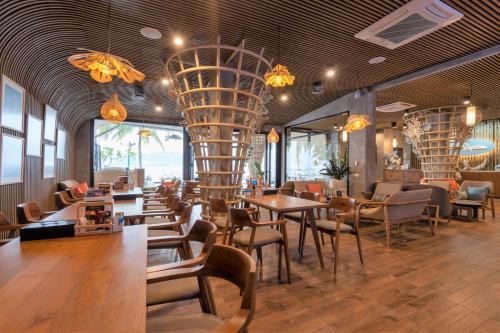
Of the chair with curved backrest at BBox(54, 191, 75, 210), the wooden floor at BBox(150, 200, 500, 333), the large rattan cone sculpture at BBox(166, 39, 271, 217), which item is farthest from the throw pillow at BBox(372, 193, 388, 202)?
the chair with curved backrest at BBox(54, 191, 75, 210)

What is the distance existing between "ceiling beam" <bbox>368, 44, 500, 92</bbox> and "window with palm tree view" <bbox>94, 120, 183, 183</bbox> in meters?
6.62

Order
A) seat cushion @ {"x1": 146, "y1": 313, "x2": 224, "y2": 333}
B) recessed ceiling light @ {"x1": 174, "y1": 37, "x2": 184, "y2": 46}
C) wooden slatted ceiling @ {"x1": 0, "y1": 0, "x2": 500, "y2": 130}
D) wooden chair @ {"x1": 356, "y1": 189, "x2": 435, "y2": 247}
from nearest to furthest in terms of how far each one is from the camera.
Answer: seat cushion @ {"x1": 146, "y1": 313, "x2": 224, "y2": 333}, wooden slatted ceiling @ {"x1": 0, "y1": 0, "x2": 500, "y2": 130}, recessed ceiling light @ {"x1": 174, "y1": 37, "x2": 184, "y2": 46}, wooden chair @ {"x1": 356, "y1": 189, "x2": 435, "y2": 247}

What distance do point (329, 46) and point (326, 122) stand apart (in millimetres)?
4575

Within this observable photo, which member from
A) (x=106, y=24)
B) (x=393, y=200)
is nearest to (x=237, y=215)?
(x=393, y=200)

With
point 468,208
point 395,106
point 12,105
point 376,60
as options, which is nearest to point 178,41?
point 12,105

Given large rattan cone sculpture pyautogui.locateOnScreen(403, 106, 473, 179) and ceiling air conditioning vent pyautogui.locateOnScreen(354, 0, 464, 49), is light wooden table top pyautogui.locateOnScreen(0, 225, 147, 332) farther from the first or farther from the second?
large rattan cone sculpture pyautogui.locateOnScreen(403, 106, 473, 179)

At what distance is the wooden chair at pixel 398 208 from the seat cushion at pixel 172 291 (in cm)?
316

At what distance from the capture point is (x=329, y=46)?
399cm

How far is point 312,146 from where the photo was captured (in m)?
9.49

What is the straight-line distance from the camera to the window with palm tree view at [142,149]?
8.56 meters

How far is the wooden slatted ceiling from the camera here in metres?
2.96

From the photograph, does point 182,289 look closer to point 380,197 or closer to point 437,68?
point 380,197

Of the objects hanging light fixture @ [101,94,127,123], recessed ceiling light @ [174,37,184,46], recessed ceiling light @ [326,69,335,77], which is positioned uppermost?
recessed ceiling light @ [326,69,335,77]

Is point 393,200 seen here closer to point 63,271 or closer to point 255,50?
point 255,50
